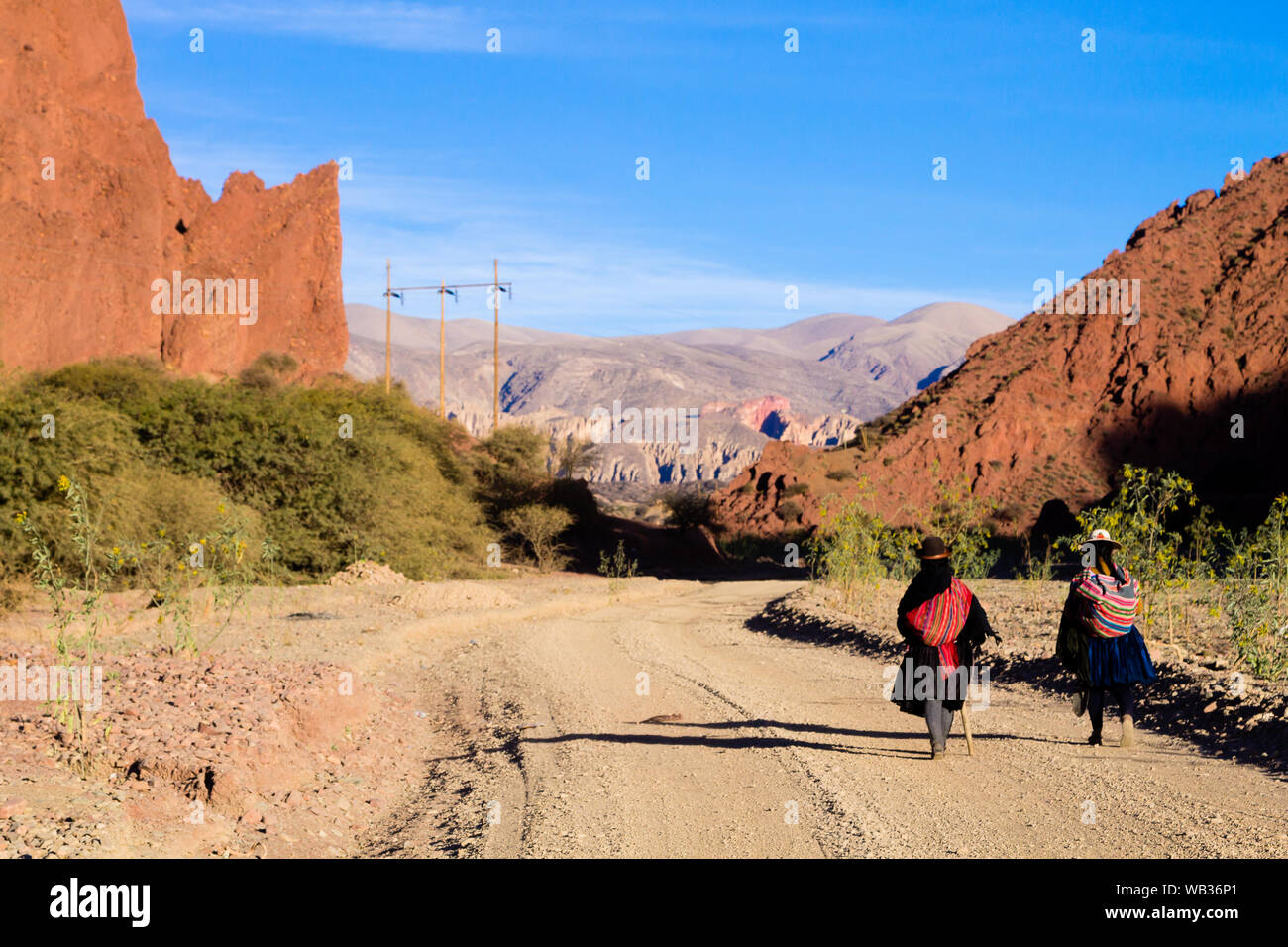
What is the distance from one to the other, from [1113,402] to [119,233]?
4817cm

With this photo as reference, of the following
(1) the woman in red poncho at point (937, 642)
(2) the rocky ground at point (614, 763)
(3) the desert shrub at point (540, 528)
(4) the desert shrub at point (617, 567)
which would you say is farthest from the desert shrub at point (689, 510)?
(1) the woman in red poncho at point (937, 642)

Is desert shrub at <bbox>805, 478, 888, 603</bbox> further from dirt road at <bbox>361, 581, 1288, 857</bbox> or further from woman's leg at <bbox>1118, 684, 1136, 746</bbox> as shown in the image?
woman's leg at <bbox>1118, 684, 1136, 746</bbox>

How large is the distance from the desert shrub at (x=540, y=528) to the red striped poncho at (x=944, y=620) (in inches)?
1083

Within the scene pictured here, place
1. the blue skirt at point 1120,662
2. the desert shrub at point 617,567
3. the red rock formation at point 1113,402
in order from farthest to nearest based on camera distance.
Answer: the red rock formation at point 1113,402 → the desert shrub at point 617,567 → the blue skirt at point 1120,662

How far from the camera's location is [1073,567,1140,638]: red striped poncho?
7277 mm

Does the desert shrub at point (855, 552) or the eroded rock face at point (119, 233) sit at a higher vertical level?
the eroded rock face at point (119, 233)

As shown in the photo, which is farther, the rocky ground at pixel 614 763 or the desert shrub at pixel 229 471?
the desert shrub at pixel 229 471

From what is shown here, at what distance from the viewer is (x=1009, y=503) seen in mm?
46094

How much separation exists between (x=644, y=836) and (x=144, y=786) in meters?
3.20

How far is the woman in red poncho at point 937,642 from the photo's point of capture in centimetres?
704

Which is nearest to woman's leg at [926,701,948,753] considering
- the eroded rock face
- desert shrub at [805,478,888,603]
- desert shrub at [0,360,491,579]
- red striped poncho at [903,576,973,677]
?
red striped poncho at [903,576,973,677]

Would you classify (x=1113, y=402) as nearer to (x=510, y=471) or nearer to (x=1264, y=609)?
(x=510, y=471)

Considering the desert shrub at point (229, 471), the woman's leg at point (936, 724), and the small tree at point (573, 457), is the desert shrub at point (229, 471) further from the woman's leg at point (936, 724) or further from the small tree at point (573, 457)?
the small tree at point (573, 457)

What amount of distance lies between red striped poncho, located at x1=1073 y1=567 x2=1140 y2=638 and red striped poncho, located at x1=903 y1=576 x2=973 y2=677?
97 centimetres
